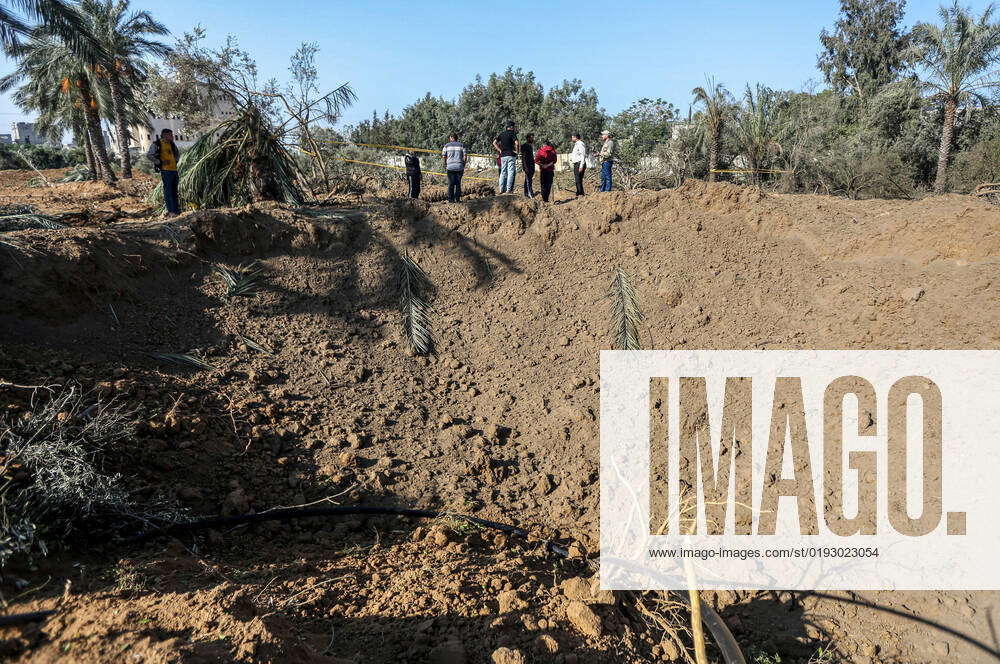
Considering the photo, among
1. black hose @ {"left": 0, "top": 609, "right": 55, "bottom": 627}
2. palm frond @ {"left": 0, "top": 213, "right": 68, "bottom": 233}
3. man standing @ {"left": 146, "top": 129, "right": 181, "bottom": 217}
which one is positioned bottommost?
black hose @ {"left": 0, "top": 609, "right": 55, "bottom": 627}

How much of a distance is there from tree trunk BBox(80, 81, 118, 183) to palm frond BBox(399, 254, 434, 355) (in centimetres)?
1541

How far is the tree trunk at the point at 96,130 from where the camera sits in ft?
61.1

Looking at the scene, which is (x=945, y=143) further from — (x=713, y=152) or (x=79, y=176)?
(x=79, y=176)

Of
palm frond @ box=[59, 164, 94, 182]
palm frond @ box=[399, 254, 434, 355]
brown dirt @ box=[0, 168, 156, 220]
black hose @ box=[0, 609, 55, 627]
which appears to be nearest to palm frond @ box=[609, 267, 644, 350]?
palm frond @ box=[399, 254, 434, 355]

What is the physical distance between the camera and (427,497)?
549 cm

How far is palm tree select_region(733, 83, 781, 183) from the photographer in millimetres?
15453

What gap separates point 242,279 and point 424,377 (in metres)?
2.55

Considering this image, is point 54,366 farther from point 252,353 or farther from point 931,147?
point 931,147

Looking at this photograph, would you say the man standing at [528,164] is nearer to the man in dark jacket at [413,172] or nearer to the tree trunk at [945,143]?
the man in dark jacket at [413,172]

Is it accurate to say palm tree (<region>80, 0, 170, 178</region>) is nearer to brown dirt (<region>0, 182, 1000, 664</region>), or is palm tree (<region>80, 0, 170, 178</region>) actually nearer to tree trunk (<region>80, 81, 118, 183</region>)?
tree trunk (<region>80, 81, 118, 183</region>)

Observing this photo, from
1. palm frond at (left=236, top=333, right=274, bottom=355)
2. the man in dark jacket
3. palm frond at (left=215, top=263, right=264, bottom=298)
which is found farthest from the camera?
the man in dark jacket

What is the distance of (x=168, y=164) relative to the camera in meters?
8.02

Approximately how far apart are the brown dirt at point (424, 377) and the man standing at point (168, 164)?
3.94 ft

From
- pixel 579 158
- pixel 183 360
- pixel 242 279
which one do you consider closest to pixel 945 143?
pixel 579 158
